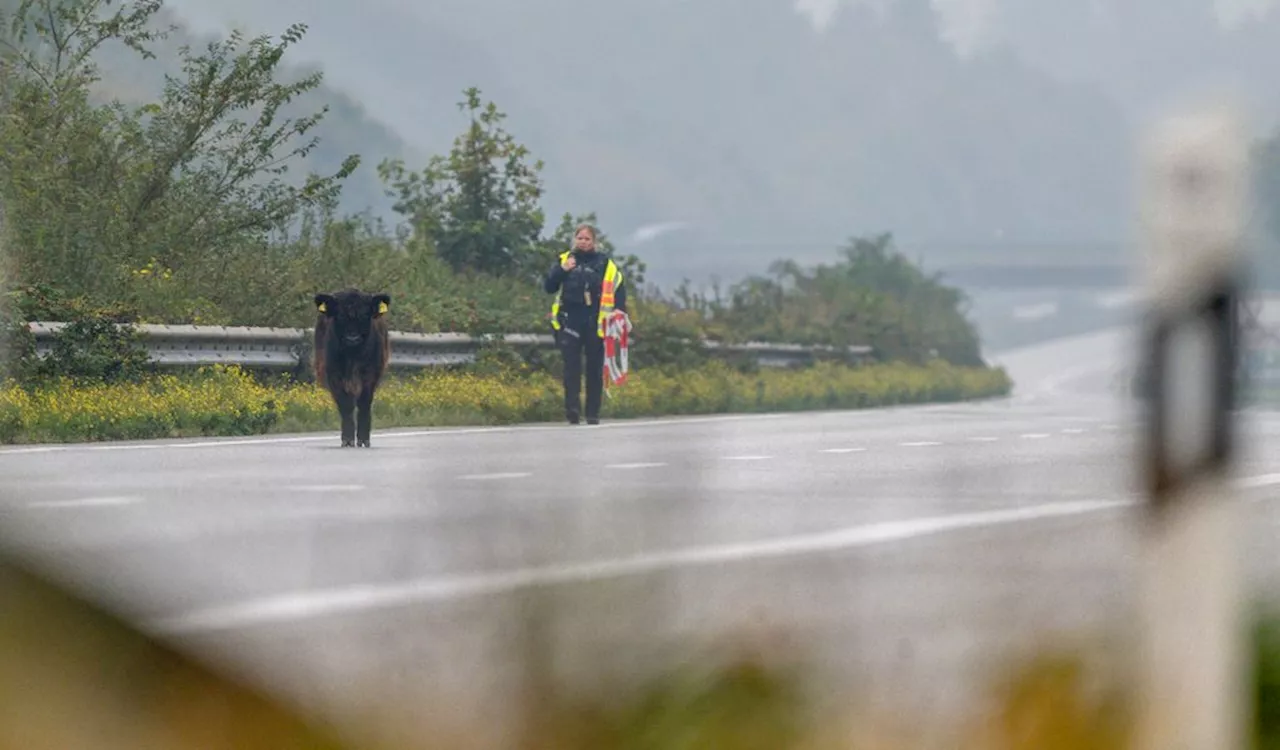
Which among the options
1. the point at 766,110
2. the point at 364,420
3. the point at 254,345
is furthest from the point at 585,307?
the point at 766,110

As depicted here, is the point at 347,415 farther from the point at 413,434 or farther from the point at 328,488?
the point at 328,488

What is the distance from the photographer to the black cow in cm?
1997

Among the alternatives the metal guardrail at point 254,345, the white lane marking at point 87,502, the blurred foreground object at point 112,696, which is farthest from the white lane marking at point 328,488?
the metal guardrail at point 254,345

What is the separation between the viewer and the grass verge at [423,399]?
1988 centimetres

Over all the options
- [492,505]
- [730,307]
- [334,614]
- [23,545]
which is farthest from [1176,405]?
[730,307]

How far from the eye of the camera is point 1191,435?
405cm

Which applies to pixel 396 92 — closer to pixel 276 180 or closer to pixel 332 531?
pixel 332 531

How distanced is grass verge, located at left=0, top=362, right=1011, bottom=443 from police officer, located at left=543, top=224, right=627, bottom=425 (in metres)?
0.66

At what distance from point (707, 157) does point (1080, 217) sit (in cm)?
421

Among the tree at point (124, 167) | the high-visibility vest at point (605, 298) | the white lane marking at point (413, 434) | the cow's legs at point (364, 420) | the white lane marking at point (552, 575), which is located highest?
the tree at point (124, 167)

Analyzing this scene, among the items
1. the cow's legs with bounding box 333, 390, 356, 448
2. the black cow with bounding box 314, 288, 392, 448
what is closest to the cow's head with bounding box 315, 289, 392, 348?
the black cow with bounding box 314, 288, 392, 448

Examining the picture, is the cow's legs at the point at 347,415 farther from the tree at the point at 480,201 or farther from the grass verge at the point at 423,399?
the tree at the point at 480,201

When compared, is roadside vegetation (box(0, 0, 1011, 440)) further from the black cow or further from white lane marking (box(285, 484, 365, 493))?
white lane marking (box(285, 484, 365, 493))

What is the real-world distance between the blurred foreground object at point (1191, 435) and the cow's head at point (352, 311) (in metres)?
16.2
